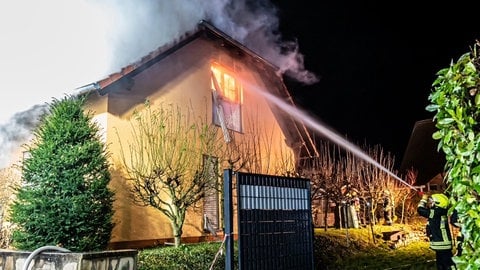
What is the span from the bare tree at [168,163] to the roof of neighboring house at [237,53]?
110 centimetres

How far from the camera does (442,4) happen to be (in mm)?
12492

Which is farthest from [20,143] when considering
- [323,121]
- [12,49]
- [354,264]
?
[323,121]

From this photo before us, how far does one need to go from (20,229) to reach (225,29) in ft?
28.5

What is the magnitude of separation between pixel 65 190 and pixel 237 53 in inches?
325

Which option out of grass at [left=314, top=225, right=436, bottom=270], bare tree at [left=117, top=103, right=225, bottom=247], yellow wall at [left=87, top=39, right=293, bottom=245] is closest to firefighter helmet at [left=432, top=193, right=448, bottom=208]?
bare tree at [left=117, top=103, right=225, bottom=247]

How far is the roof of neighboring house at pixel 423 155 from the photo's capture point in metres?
28.0

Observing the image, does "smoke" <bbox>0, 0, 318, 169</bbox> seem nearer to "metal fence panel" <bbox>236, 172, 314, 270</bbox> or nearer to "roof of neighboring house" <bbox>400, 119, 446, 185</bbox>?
"metal fence panel" <bbox>236, 172, 314, 270</bbox>

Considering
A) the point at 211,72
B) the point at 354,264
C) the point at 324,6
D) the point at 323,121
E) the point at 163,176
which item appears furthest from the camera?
the point at 323,121

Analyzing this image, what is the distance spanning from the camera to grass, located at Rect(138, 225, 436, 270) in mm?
8719

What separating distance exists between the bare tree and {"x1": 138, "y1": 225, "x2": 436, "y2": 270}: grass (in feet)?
3.75

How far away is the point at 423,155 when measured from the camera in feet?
97.0

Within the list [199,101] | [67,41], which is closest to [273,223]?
[199,101]

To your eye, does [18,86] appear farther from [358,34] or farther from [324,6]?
[358,34]

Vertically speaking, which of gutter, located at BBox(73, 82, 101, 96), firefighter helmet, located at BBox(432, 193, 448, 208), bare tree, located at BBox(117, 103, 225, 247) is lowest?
firefighter helmet, located at BBox(432, 193, 448, 208)
